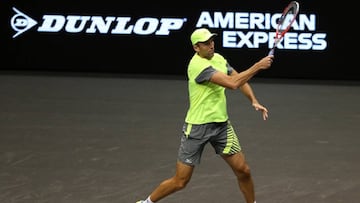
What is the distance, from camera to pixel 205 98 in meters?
Answer: 5.28

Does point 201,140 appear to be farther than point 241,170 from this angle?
No

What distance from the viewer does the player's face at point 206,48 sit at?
17.0ft

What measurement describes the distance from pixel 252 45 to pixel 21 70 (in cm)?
477

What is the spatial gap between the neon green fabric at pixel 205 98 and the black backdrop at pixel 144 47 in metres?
7.70

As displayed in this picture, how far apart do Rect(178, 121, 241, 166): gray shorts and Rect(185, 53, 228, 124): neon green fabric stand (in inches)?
2.5

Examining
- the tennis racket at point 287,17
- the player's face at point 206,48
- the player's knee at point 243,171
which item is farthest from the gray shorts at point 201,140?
the tennis racket at point 287,17

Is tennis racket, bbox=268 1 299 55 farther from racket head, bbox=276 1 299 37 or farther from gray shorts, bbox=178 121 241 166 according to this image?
gray shorts, bbox=178 121 241 166

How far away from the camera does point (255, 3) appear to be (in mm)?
12805

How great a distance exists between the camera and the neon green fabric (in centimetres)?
525

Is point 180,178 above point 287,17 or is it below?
below

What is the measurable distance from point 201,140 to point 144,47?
27.1ft

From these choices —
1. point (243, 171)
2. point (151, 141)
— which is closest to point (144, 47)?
point (151, 141)

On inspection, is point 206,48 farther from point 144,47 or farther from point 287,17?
point 144,47

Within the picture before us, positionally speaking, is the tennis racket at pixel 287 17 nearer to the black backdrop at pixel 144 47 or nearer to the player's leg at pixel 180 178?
the player's leg at pixel 180 178
